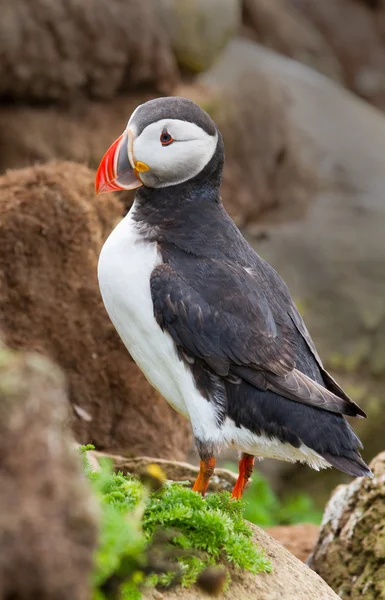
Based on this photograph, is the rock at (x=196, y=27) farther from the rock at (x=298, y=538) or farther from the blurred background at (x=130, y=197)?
the rock at (x=298, y=538)

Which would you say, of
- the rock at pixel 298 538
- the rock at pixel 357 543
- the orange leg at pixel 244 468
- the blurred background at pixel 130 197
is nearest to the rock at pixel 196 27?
the blurred background at pixel 130 197

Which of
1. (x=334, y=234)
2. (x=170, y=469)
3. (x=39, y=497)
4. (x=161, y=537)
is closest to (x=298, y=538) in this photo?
(x=170, y=469)

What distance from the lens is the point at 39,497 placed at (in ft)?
7.57

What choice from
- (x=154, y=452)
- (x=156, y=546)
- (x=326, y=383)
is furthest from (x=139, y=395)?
(x=156, y=546)

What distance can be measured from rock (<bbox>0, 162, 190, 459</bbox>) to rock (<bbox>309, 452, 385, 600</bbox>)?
1262 millimetres

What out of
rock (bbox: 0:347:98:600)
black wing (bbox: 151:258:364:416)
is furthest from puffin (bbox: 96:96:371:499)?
rock (bbox: 0:347:98:600)

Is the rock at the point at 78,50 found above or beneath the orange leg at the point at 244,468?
beneath

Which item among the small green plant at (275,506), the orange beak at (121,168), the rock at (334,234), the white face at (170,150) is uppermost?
the white face at (170,150)

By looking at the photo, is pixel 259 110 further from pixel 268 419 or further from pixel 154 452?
pixel 268 419

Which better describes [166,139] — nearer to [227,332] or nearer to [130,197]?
[227,332]

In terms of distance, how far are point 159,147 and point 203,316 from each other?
0.85 m

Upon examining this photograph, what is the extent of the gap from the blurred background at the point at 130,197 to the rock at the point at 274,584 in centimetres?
198

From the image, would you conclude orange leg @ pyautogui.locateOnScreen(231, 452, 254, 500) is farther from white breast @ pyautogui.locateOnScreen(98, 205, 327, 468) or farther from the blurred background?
the blurred background

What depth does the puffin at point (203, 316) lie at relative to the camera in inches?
174
